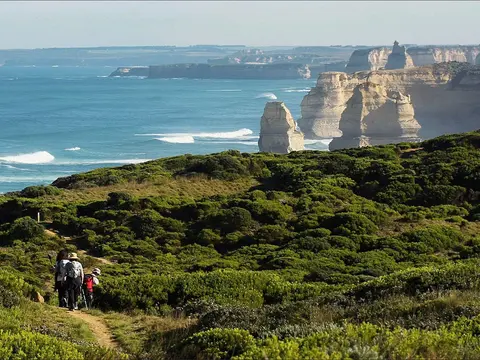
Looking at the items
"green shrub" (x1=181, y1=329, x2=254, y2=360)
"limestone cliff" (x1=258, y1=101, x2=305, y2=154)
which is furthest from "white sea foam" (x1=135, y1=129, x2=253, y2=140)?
"green shrub" (x1=181, y1=329, x2=254, y2=360)

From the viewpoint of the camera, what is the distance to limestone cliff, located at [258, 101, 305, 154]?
4392 inches

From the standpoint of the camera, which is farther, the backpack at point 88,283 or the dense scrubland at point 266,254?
the backpack at point 88,283

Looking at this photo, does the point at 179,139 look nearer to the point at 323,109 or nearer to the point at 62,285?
the point at 323,109

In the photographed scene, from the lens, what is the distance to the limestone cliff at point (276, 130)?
112 metres

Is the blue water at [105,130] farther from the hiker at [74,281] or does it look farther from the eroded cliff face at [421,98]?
the hiker at [74,281]

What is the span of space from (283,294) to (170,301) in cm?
206

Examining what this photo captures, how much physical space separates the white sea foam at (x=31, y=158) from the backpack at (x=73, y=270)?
8400 cm

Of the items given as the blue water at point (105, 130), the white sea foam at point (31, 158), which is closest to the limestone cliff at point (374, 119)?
the blue water at point (105, 130)

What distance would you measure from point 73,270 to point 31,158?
87.8 meters

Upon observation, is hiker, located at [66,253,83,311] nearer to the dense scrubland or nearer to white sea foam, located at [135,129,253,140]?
the dense scrubland

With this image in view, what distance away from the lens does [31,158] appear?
97438 mm

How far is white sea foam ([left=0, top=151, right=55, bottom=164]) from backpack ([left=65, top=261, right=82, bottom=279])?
3307 inches

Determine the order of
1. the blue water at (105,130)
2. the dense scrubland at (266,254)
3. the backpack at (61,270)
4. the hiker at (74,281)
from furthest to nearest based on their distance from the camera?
1. the blue water at (105,130)
2. the backpack at (61,270)
3. the hiker at (74,281)
4. the dense scrubland at (266,254)

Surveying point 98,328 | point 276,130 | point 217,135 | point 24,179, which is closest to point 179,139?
point 217,135
